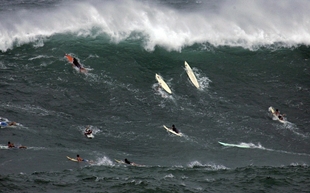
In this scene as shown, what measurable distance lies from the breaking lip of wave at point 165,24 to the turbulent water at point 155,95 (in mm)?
137

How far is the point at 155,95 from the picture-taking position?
147ft

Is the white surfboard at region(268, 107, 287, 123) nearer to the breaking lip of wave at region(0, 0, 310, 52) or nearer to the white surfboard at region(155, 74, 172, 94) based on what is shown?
the white surfboard at region(155, 74, 172, 94)

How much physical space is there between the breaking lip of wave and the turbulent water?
0.45 feet

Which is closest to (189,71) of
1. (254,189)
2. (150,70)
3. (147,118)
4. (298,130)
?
(150,70)

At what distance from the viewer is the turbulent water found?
122 ft

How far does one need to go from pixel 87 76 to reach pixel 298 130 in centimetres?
1973

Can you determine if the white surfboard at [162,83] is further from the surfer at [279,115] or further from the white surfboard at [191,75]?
the surfer at [279,115]

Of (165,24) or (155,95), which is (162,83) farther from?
(165,24)

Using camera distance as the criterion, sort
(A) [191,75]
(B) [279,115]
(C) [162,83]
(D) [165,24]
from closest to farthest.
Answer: (B) [279,115]
(C) [162,83]
(A) [191,75]
(D) [165,24]

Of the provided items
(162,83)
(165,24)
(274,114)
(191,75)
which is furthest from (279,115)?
(165,24)

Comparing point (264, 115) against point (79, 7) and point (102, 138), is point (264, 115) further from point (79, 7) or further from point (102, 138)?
point (79, 7)

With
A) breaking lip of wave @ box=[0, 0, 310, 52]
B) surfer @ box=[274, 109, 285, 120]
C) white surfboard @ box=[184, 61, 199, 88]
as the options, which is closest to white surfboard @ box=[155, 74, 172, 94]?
white surfboard @ box=[184, 61, 199, 88]

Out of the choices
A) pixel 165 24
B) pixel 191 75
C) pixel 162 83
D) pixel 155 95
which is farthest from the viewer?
pixel 165 24

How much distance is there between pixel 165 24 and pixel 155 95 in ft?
45.9
